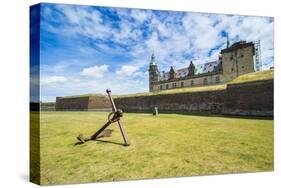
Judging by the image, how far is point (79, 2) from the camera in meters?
9.52

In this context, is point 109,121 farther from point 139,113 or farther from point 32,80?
point 32,80

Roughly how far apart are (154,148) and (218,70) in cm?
287

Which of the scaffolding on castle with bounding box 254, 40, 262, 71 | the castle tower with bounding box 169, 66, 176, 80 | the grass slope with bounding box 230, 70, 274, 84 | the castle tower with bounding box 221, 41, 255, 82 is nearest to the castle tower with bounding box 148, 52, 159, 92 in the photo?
the castle tower with bounding box 169, 66, 176, 80

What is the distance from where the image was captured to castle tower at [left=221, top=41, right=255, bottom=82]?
10922 millimetres

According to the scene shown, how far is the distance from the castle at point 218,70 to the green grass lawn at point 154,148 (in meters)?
0.92

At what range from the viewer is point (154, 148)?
392 inches

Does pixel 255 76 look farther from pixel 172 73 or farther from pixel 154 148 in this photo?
pixel 154 148

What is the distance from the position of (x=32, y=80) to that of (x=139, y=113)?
2852mm

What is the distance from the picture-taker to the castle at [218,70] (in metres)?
10.8

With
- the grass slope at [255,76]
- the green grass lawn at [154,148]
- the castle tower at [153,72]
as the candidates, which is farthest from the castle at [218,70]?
the green grass lawn at [154,148]

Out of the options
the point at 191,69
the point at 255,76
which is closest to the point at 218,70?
the point at 191,69

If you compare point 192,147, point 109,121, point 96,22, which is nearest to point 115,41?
point 96,22

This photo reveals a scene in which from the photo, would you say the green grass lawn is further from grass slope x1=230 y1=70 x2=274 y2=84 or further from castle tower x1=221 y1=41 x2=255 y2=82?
castle tower x1=221 y1=41 x2=255 y2=82

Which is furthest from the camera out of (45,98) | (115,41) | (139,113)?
(139,113)
